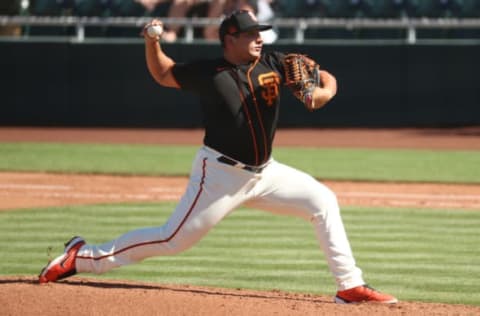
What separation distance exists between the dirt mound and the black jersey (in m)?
0.86

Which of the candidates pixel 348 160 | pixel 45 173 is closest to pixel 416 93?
pixel 348 160

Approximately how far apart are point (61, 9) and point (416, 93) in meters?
7.50

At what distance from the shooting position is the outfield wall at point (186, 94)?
19.1 m

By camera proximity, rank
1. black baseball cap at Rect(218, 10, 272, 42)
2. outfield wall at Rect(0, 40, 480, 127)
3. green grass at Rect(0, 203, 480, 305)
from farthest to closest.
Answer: outfield wall at Rect(0, 40, 480, 127), green grass at Rect(0, 203, 480, 305), black baseball cap at Rect(218, 10, 272, 42)

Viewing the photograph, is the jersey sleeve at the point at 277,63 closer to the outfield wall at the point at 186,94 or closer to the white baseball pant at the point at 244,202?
the white baseball pant at the point at 244,202

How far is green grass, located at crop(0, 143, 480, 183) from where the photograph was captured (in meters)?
14.5

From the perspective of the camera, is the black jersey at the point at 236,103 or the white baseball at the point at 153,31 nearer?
the white baseball at the point at 153,31

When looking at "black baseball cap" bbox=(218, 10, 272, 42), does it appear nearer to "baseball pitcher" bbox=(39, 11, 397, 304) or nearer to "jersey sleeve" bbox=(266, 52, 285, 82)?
"baseball pitcher" bbox=(39, 11, 397, 304)

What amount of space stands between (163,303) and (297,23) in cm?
1349

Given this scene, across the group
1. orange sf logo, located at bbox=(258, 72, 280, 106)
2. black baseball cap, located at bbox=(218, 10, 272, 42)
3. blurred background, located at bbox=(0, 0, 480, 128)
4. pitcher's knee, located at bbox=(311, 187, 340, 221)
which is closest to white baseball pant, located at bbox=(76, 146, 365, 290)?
pitcher's knee, located at bbox=(311, 187, 340, 221)

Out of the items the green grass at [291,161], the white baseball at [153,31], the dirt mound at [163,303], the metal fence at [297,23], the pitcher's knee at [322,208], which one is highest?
the white baseball at [153,31]

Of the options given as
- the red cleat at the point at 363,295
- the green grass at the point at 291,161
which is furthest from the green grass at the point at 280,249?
the green grass at the point at 291,161

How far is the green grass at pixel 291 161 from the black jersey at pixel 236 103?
7992mm

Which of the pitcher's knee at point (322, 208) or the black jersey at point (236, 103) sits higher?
the black jersey at point (236, 103)
